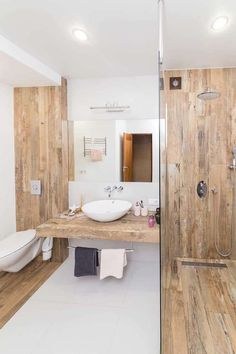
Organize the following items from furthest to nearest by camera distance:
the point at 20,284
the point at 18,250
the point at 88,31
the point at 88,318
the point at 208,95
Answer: the point at 208,95 → the point at 20,284 → the point at 18,250 → the point at 88,318 → the point at 88,31

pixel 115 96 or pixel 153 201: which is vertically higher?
pixel 115 96

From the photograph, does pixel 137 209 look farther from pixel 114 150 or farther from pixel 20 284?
pixel 20 284

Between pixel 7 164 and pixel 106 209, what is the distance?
1367 mm

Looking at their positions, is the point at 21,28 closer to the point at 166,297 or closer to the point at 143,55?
the point at 143,55

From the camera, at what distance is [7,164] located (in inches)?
126

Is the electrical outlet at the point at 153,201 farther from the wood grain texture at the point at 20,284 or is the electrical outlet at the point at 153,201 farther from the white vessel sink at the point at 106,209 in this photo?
the wood grain texture at the point at 20,284

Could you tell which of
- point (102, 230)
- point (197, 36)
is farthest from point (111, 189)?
point (197, 36)

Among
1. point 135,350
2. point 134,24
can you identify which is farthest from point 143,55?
point 135,350

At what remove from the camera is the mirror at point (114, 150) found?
306 centimetres

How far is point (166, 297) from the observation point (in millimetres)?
2354

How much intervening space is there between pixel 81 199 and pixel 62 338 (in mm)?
1617

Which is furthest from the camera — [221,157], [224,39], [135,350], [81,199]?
[81,199]

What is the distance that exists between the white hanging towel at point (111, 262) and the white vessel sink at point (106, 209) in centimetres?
36

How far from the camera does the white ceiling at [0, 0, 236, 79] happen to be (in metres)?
1.69
